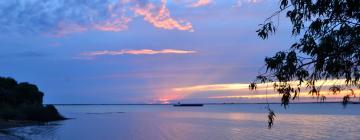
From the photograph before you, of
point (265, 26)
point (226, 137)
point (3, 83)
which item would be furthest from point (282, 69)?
point (3, 83)

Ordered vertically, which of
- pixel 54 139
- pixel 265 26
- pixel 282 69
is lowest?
pixel 54 139

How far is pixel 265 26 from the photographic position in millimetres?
12781

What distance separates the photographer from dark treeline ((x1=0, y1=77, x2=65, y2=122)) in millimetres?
101625

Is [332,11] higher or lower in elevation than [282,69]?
higher

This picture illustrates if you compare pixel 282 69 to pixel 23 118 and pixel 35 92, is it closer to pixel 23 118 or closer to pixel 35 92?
pixel 23 118

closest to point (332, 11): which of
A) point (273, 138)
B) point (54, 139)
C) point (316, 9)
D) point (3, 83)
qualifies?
point (316, 9)

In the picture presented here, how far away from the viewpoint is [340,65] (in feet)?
36.8

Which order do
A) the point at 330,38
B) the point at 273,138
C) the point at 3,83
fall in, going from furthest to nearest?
the point at 3,83, the point at 273,138, the point at 330,38

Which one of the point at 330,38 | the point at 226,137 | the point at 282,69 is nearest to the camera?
the point at 330,38

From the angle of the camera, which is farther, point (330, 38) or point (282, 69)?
point (282, 69)

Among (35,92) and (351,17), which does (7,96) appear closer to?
(35,92)

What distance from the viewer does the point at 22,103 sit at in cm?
11244

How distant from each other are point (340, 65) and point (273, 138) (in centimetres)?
5285

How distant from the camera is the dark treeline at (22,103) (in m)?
102
